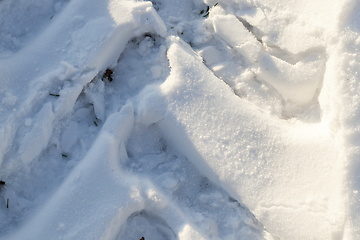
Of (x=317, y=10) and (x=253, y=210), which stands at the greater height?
(x=317, y=10)

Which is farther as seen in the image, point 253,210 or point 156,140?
point 156,140

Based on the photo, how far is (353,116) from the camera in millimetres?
1510

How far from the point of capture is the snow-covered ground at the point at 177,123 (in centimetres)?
153

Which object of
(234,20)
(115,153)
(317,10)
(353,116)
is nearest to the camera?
(353,116)

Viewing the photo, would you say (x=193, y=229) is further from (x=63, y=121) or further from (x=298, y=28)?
(x=298, y=28)

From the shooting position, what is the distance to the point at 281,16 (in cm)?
179

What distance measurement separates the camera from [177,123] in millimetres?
1666

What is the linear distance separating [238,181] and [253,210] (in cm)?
18

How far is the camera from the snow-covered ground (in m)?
1.53

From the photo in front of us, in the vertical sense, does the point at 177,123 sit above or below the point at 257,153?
above

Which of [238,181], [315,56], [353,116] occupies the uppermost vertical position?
[315,56]

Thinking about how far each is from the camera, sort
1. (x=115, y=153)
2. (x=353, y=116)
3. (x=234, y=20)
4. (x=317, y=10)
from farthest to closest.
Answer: (x=234, y=20)
(x=317, y=10)
(x=115, y=153)
(x=353, y=116)

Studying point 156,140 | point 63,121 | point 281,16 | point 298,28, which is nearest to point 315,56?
point 298,28

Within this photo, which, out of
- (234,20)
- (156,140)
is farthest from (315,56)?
(156,140)
